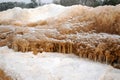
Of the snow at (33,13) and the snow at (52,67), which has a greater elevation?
the snow at (33,13)

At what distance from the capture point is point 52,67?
330 cm

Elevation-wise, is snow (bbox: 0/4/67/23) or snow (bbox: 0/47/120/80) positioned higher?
snow (bbox: 0/4/67/23)

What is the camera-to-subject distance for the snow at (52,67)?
306 centimetres

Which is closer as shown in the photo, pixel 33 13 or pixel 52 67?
pixel 52 67

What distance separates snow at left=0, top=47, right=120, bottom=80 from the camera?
10.0 ft

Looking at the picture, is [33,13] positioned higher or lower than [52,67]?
higher

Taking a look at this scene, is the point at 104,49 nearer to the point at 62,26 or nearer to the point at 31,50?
the point at 62,26

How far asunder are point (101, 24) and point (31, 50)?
89 centimetres

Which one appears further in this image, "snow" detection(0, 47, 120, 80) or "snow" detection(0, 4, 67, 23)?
"snow" detection(0, 4, 67, 23)

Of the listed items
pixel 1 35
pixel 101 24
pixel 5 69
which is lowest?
pixel 5 69

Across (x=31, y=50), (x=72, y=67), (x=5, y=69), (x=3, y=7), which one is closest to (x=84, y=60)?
(x=72, y=67)

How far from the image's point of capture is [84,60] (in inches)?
131

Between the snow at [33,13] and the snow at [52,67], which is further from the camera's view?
the snow at [33,13]

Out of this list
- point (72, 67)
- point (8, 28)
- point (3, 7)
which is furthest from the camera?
point (3, 7)
